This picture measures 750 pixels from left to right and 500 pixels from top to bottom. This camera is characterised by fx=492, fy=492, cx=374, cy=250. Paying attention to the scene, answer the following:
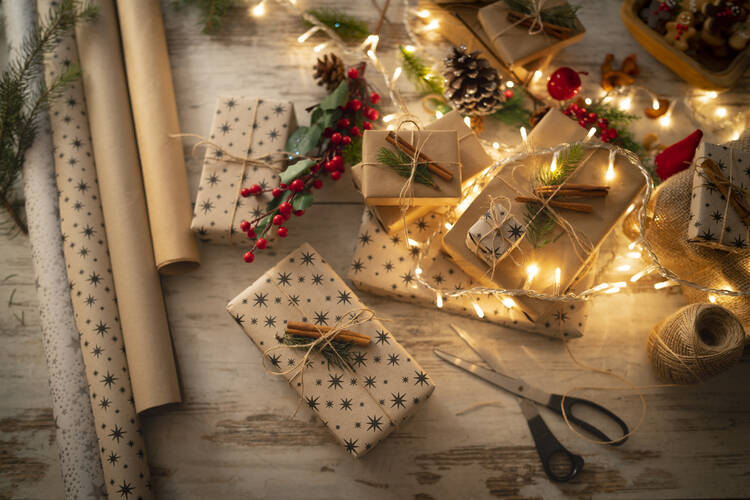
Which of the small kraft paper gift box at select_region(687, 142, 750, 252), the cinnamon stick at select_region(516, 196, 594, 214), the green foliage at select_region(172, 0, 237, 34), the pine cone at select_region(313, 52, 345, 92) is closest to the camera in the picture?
the small kraft paper gift box at select_region(687, 142, 750, 252)

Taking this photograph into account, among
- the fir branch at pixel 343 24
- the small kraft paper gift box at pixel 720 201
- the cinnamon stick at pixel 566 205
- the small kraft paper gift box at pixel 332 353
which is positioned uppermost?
the fir branch at pixel 343 24

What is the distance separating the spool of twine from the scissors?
21cm

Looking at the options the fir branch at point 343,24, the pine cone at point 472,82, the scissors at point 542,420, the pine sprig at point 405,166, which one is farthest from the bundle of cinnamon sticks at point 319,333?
the fir branch at point 343,24

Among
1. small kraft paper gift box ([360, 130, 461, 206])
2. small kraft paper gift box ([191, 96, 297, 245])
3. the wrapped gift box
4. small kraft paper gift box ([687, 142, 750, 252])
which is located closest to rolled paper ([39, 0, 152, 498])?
small kraft paper gift box ([191, 96, 297, 245])

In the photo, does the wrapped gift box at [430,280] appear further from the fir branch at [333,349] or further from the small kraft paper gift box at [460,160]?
the fir branch at [333,349]

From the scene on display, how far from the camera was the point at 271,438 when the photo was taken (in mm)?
1394

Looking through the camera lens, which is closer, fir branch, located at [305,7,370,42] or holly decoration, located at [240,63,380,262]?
holly decoration, located at [240,63,380,262]

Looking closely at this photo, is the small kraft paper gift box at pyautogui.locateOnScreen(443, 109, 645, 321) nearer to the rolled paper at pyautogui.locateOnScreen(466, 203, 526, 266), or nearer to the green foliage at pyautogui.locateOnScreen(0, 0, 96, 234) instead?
the rolled paper at pyautogui.locateOnScreen(466, 203, 526, 266)

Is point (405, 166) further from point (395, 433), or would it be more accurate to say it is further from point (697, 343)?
point (697, 343)

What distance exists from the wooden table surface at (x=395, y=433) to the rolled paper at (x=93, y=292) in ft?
0.36

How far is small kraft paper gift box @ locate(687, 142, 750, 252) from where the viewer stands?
3.89 feet

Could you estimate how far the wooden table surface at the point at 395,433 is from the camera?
136cm

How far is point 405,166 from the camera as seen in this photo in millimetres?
1285

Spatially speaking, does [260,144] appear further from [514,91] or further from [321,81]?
[514,91]
